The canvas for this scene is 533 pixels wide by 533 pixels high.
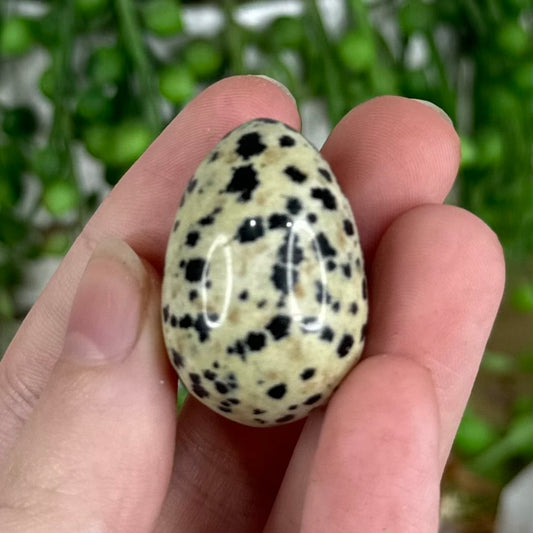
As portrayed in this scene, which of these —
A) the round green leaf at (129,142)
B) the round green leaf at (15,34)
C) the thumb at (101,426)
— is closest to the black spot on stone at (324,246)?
the thumb at (101,426)

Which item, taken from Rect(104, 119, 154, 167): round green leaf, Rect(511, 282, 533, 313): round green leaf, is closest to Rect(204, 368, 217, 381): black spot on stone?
Rect(104, 119, 154, 167): round green leaf

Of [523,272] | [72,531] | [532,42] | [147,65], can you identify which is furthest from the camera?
[523,272]

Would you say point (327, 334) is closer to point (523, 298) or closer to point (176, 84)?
point (176, 84)

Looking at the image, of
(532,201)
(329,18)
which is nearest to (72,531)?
(329,18)

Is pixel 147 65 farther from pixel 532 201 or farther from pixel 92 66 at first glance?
pixel 532 201

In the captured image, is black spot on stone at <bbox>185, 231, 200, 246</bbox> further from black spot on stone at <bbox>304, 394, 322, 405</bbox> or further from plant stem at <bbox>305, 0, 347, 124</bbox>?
plant stem at <bbox>305, 0, 347, 124</bbox>

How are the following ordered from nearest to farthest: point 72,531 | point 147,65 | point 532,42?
point 72,531 → point 147,65 → point 532,42

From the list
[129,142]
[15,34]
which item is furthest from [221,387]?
[15,34]

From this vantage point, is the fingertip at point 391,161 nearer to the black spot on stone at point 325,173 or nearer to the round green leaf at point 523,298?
the black spot on stone at point 325,173
